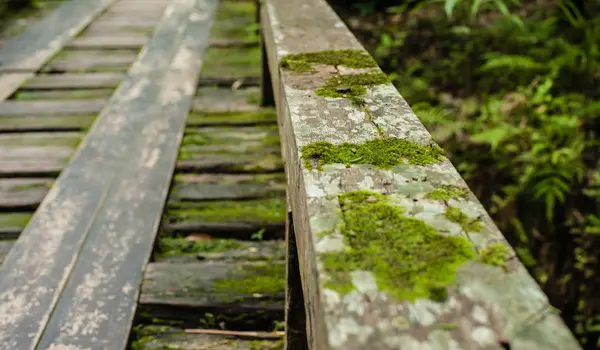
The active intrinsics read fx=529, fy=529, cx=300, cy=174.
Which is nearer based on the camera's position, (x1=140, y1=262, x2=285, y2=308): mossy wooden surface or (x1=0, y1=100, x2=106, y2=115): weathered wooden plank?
(x1=140, y1=262, x2=285, y2=308): mossy wooden surface

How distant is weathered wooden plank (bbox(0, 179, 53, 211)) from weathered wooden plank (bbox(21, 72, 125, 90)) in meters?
1.38

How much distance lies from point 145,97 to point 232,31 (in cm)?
188

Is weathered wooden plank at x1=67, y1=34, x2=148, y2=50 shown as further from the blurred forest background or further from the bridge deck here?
the blurred forest background

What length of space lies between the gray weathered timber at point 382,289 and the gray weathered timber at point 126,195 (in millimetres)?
990

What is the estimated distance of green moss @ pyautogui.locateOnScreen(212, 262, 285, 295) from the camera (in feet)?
6.65

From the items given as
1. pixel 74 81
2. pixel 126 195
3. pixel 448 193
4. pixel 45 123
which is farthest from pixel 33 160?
pixel 448 193

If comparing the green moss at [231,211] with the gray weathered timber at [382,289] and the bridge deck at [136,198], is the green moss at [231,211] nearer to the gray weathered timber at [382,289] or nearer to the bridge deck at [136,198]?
the bridge deck at [136,198]

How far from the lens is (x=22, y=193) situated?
2.60m

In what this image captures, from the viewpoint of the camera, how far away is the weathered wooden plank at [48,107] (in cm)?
350

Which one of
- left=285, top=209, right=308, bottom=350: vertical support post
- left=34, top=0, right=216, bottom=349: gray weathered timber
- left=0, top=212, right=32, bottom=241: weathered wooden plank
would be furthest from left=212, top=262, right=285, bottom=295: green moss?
left=0, top=212, right=32, bottom=241: weathered wooden plank

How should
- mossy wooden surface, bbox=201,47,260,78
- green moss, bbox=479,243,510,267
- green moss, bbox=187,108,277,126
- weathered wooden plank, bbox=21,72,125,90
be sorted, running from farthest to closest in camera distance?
mossy wooden surface, bbox=201,47,260,78 → weathered wooden plank, bbox=21,72,125,90 → green moss, bbox=187,108,277,126 → green moss, bbox=479,243,510,267

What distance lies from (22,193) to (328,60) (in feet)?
5.63

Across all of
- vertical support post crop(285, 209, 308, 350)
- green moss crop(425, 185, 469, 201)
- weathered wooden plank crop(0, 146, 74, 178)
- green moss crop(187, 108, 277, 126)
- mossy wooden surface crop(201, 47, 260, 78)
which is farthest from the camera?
mossy wooden surface crop(201, 47, 260, 78)

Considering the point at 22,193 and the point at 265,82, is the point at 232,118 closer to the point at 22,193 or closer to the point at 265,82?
the point at 265,82
